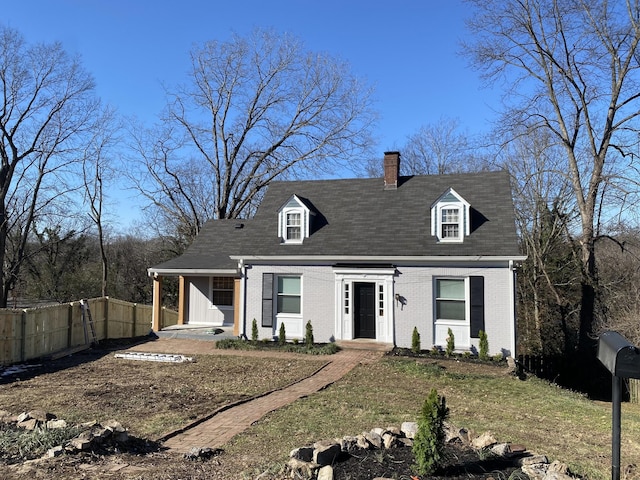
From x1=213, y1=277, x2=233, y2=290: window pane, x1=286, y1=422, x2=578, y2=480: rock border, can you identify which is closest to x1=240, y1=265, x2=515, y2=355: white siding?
x1=213, y1=277, x2=233, y2=290: window pane

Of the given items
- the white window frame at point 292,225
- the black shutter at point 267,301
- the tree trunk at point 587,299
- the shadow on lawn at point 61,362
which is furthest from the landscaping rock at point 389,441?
the tree trunk at point 587,299

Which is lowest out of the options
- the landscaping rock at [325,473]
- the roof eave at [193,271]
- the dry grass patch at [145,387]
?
the dry grass patch at [145,387]

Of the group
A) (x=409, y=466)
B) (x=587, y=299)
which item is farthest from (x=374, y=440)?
(x=587, y=299)

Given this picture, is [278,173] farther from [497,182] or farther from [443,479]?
[443,479]

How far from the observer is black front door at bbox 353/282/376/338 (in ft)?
51.4

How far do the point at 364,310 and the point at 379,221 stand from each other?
329cm

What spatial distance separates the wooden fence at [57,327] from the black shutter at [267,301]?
615 cm

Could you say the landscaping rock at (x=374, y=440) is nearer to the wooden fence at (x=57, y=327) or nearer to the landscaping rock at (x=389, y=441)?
the landscaping rock at (x=389, y=441)

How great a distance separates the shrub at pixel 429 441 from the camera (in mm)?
4543

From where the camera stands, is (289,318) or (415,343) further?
(289,318)

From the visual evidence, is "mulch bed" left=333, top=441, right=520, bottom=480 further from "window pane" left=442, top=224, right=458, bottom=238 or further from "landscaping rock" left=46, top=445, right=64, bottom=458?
"window pane" left=442, top=224, right=458, bottom=238

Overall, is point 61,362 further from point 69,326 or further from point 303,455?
point 303,455

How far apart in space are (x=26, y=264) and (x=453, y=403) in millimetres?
31116

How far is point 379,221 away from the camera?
55.2 ft
